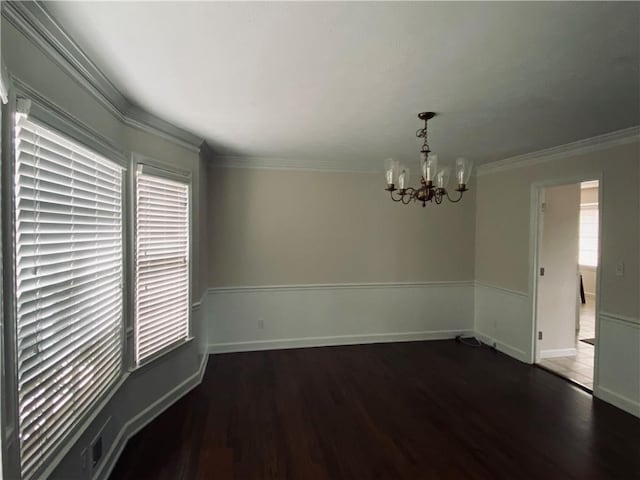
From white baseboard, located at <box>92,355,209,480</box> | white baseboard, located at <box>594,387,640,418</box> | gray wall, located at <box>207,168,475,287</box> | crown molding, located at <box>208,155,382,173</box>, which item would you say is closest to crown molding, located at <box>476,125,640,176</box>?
gray wall, located at <box>207,168,475,287</box>

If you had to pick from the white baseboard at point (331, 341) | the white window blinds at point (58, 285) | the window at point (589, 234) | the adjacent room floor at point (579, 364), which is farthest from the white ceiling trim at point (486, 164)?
the window at point (589, 234)

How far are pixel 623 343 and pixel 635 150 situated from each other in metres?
1.69

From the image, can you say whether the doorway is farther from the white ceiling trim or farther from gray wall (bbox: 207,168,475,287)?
gray wall (bbox: 207,168,475,287)

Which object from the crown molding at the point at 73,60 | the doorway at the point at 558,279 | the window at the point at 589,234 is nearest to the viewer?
the crown molding at the point at 73,60

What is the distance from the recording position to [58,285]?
5.02 ft

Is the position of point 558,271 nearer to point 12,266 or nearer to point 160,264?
point 160,264

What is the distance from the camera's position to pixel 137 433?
8.18 ft

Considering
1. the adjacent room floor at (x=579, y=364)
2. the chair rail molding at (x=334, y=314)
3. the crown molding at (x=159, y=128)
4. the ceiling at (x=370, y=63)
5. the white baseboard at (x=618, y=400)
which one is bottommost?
the adjacent room floor at (x=579, y=364)

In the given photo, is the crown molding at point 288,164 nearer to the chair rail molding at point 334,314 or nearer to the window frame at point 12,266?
the chair rail molding at point 334,314

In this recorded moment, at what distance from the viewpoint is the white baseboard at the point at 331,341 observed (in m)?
4.14

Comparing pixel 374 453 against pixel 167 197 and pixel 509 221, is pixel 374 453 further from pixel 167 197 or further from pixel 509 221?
pixel 509 221

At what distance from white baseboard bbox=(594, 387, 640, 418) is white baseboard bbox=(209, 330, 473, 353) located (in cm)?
175

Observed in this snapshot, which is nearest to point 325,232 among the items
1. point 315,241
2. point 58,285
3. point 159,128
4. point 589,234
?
point 315,241

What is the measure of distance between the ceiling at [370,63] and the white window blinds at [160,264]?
61 cm
